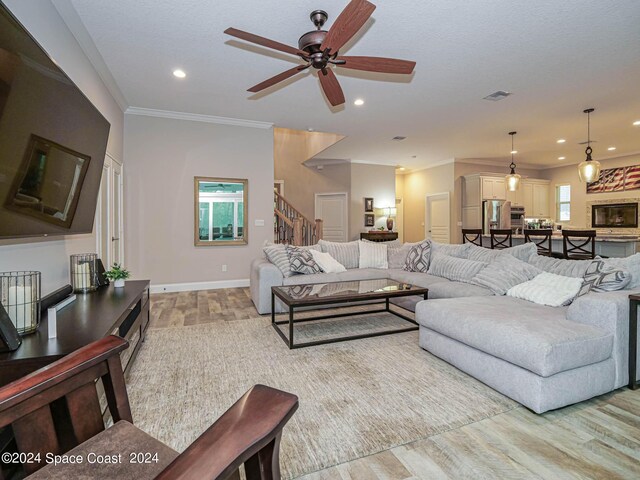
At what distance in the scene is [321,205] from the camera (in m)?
9.15

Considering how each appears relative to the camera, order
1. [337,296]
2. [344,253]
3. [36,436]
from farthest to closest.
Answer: [344,253] < [337,296] < [36,436]

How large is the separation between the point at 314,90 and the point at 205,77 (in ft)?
4.44

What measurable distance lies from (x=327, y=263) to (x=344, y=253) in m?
0.49

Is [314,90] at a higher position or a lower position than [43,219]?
higher

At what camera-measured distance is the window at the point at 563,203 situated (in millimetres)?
8961

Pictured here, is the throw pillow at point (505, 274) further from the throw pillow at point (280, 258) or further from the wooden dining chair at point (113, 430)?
the wooden dining chair at point (113, 430)

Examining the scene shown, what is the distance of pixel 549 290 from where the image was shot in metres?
2.72

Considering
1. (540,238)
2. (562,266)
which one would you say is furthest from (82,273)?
(540,238)

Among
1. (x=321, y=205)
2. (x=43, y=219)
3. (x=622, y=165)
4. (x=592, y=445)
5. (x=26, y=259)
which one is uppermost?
(x=622, y=165)

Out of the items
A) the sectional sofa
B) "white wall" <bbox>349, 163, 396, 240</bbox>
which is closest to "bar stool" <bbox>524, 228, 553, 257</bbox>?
the sectional sofa

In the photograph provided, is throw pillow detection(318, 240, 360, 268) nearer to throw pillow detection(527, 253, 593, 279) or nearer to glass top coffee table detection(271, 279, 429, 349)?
glass top coffee table detection(271, 279, 429, 349)

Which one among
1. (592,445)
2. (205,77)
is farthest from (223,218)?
(592,445)

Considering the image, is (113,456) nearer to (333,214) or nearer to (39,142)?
(39,142)

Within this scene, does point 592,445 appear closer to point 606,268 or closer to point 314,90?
point 606,268
